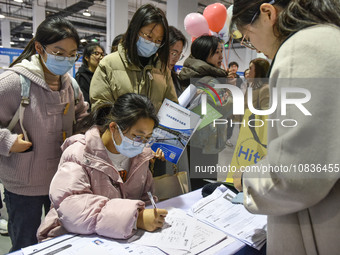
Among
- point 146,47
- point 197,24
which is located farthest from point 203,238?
point 197,24

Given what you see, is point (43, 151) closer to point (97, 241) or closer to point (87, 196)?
point (87, 196)

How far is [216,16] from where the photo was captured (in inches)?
125

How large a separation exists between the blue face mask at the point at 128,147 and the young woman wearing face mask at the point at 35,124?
404mm

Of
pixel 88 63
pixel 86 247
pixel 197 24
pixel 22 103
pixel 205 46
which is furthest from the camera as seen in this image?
pixel 197 24

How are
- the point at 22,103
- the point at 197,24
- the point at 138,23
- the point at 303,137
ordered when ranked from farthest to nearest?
the point at 197,24 → the point at 138,23 → the point at 22,103 → the point at 303,137

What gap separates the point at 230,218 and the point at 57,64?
118 cm

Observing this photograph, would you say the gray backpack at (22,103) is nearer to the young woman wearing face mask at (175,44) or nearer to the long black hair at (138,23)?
the long black hair at (138,23)

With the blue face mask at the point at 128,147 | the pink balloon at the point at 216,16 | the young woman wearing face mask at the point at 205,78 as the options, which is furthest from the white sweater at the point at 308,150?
the pink balloon at the point at 216,16

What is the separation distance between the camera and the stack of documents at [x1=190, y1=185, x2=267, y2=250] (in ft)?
3.72

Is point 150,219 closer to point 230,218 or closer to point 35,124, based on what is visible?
point 230,218

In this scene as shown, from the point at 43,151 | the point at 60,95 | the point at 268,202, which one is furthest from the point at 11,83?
the point at 268,202

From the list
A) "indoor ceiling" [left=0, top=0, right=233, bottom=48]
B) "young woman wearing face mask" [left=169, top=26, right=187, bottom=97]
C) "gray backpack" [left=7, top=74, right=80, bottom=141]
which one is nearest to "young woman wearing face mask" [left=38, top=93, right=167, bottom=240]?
"gray backpack" [left=7, top=74, right=80, bottom=141]

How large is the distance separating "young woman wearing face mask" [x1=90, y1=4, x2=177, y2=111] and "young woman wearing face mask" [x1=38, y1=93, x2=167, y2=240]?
0.16 m

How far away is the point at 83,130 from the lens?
157cm
